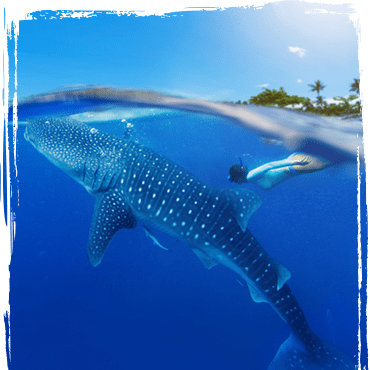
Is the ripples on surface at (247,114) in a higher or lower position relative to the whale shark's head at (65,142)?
higher

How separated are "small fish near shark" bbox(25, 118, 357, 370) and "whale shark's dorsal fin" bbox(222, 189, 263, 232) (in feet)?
0.03

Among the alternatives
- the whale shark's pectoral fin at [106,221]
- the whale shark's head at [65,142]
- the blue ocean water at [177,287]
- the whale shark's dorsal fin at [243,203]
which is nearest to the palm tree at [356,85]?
the blue ocean water at [177,287]

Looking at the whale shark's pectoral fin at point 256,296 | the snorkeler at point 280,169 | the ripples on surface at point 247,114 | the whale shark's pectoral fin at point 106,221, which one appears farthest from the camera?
the snorkeler at point 280,169

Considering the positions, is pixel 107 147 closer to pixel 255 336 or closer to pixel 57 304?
pixel 57 304

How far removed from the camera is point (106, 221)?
2.12 metres

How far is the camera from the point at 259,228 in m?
5.37

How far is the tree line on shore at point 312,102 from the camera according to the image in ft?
7.41

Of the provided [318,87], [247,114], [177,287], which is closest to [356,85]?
[318,87]

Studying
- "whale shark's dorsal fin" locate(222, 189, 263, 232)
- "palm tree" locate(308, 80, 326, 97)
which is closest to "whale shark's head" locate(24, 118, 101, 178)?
"whale shark's dorsal fin" locate(222, 189, 263, 232)

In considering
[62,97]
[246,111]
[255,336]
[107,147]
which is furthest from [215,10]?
[255,336]

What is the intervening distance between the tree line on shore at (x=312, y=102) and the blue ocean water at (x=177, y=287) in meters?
0.57

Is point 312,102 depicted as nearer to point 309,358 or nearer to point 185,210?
point 185,210

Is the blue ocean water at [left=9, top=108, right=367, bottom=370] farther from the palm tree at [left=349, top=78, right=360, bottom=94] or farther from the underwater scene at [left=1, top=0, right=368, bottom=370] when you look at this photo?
the palm tree at [left=349, top=78, right=360, bottom=94]

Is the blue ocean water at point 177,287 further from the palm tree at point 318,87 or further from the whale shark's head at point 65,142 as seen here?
the palm tree at point 318,87
